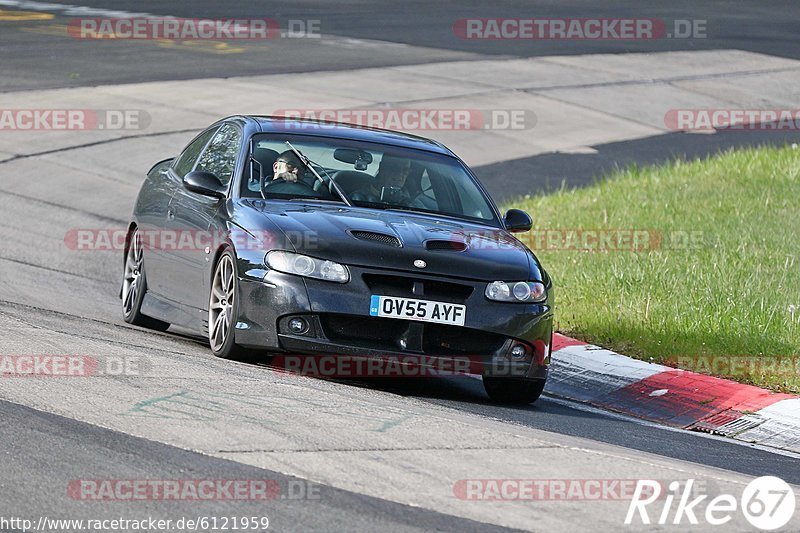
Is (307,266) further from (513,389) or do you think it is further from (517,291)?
(513,389)

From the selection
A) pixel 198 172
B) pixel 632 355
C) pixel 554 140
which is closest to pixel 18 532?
pixel 198 172

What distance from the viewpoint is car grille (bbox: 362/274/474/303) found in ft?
26.7

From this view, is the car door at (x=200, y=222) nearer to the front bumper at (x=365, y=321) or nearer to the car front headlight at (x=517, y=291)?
the front bumper at (x=365, y=321)

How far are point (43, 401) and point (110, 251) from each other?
7699 millimetres

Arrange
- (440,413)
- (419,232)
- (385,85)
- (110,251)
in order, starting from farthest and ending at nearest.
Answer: (385,85)
(110,251)
(419,232)
(440,413)

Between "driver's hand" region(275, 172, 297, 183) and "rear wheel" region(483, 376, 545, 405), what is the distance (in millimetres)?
1731

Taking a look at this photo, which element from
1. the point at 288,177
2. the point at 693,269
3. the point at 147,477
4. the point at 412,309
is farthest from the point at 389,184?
the point at 147,477

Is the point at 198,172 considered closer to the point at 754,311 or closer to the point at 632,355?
the point at 632,355

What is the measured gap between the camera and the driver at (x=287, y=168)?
30.6 feet

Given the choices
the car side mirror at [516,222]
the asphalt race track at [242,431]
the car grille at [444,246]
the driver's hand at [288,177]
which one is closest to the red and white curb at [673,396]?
the asphalt race track at [242,431]

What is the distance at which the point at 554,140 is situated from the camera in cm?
2183

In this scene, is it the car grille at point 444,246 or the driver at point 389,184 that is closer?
the car grille at point 444,246

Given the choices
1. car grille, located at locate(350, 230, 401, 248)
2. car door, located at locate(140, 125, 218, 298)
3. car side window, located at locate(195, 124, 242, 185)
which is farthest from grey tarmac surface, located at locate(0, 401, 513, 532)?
car door, located at locate(140, 125, 218, 298)

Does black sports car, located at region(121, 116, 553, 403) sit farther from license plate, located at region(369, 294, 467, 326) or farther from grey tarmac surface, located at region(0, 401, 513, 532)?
grey tarmac surface, located at region(0, 401, 513, 532)
